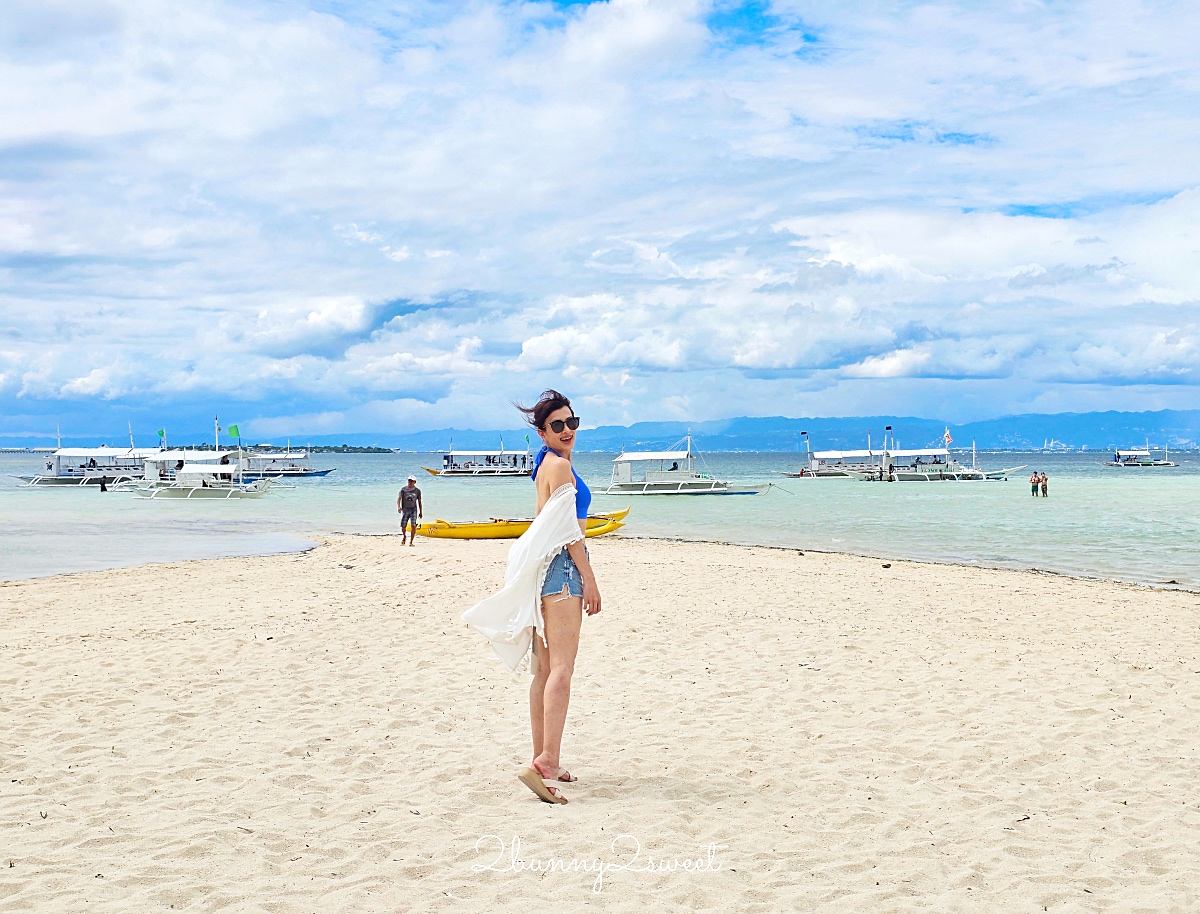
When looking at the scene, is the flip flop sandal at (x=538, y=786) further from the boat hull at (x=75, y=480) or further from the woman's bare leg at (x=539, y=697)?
the boat hull at (x=75, y=480)

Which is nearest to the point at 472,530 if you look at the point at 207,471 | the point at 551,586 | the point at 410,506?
the point at 410,506

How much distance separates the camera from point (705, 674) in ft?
28.9

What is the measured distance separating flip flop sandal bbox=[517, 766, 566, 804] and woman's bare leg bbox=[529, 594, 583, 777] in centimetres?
11

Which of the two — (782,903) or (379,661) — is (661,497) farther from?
(782,903)

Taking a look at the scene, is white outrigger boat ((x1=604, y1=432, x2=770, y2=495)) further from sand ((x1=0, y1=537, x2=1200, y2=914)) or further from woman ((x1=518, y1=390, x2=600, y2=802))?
woman ((x1=518, y1=390, x2=600, y2=802))

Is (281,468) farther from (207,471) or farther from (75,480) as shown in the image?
(207,471)

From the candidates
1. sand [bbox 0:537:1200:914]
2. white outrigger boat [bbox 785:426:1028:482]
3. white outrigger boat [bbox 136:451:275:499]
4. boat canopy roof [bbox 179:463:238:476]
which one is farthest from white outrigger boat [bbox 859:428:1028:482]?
sand [bbox 0:537:1200:914]

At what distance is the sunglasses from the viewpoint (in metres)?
5.20

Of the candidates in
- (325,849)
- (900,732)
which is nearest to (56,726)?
(325,849)

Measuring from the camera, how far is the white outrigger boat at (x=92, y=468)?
239ft

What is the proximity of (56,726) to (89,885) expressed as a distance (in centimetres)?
311

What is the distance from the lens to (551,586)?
520 cm

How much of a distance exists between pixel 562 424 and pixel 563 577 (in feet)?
2.72

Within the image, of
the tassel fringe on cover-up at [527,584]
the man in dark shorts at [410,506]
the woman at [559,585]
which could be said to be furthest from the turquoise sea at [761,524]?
the woman at [559,585]
